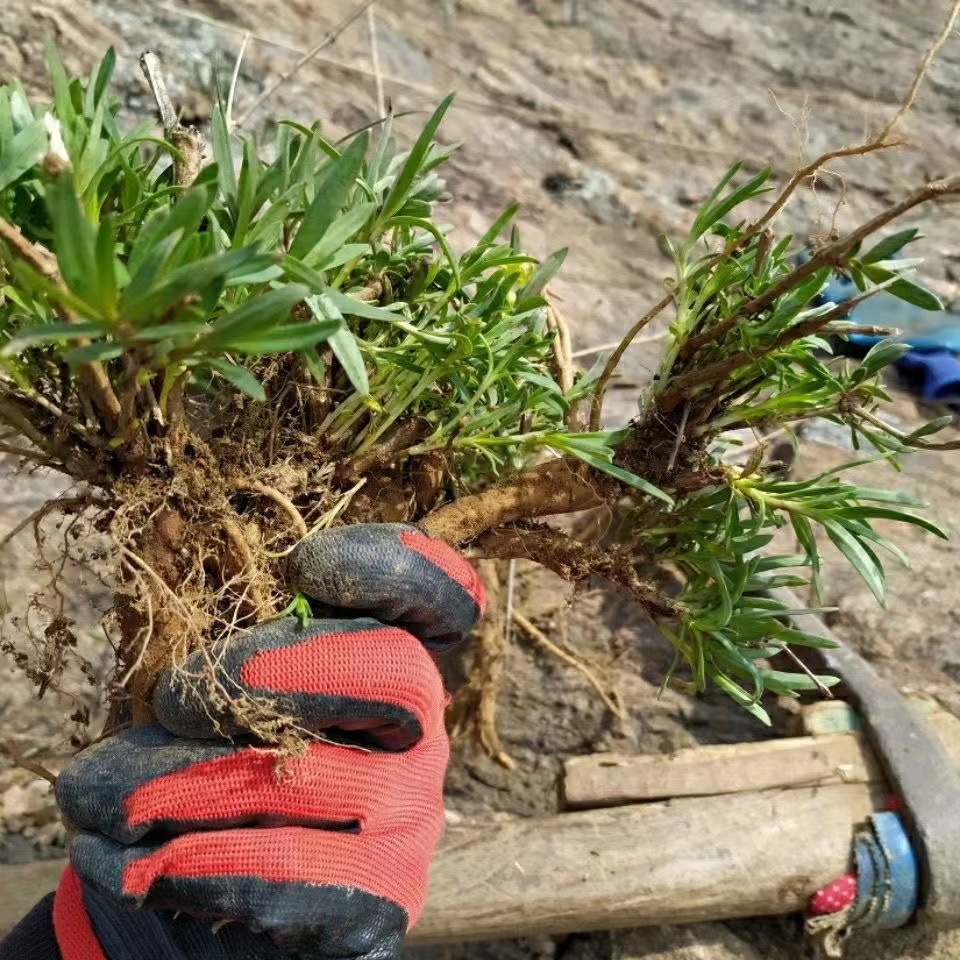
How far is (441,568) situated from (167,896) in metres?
0.43

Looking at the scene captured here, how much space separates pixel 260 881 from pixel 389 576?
0.32 m

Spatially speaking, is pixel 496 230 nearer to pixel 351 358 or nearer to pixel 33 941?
pixel 351 358

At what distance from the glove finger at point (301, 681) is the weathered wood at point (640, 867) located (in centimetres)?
62

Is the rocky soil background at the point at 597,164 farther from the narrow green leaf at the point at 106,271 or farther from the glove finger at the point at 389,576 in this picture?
the narrow green leaf at the point at 106,271

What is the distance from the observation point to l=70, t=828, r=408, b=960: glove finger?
816 millimetres

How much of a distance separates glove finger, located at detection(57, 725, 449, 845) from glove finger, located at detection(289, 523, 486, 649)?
0.16 meters

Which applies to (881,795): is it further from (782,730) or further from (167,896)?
(167,896)

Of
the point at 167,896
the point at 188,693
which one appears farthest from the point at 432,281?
the point at 167,896

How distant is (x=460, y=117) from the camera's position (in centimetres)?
299

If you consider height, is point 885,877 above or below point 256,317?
below

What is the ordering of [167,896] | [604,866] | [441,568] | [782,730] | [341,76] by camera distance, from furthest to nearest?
1. [341,76]
2. [782,730]
3. [604,866]
4. [441,568]
5. [167,896]

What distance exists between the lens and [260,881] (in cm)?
82

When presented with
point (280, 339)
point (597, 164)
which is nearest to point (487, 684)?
point (280, 339)

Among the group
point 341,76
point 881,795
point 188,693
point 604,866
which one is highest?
point 341,76
